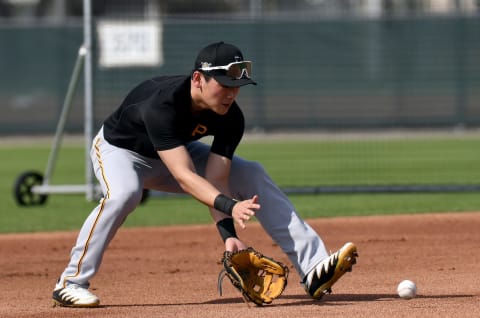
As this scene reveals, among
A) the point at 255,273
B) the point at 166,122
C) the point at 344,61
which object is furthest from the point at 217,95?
the point at 344,61

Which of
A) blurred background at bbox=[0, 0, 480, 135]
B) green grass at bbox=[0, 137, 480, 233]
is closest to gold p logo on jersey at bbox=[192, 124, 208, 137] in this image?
green grass at bbox=[0, 137, 480, 233]

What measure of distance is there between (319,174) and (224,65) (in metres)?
10.7

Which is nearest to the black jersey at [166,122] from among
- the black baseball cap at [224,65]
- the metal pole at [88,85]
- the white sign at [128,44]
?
the black baseball cap at [224,65]

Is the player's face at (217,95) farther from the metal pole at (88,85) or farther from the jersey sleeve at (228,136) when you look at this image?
the metal pole at (88,85)

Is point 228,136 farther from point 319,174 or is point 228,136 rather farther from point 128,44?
point 319,174

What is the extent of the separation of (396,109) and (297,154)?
2.11 meters

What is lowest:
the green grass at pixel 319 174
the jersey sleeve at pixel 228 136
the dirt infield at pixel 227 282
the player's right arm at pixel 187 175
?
the green grass at pixel 319 174

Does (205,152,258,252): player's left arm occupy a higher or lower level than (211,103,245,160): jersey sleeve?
lower

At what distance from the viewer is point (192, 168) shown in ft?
19.2

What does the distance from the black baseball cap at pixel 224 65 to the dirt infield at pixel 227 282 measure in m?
1.26

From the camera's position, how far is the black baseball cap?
225 inches

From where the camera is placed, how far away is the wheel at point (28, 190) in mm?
12437

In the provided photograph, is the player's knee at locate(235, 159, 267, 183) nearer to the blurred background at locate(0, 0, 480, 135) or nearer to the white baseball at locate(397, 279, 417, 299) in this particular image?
the white baseball at locate(397, 279, 417, 299)

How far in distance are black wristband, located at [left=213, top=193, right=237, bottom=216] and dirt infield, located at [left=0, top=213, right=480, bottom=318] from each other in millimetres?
563
